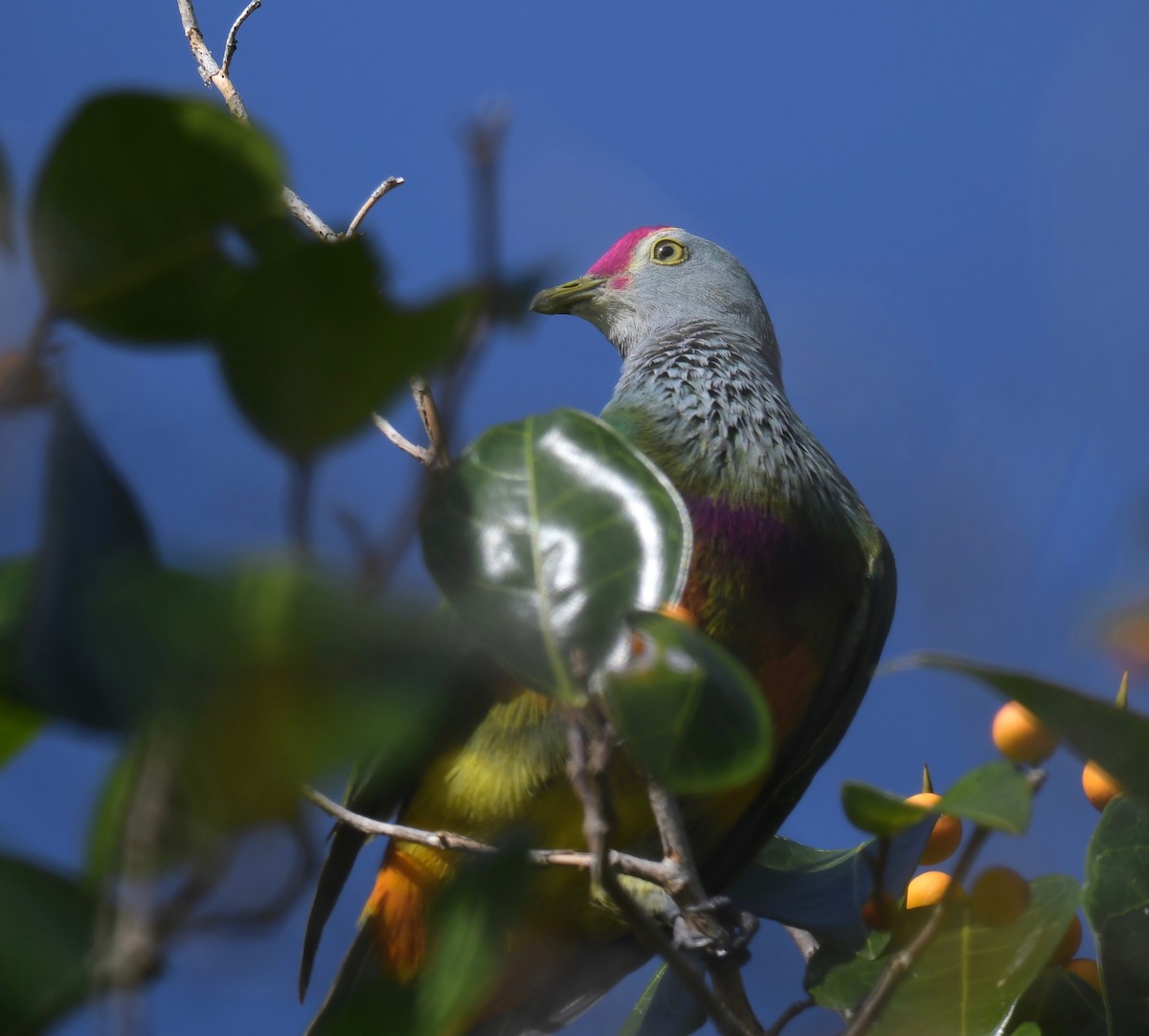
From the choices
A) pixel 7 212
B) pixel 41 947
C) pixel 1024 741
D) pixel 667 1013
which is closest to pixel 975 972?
pixel 1024 741

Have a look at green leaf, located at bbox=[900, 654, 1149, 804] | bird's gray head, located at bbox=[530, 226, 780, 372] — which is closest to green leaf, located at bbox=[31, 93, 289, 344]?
green leaf, located at bbox=[900, 654, 1149, 804]

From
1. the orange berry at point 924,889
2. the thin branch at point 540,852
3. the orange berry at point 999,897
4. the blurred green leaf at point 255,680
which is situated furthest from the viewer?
the orange berry at point 924,889

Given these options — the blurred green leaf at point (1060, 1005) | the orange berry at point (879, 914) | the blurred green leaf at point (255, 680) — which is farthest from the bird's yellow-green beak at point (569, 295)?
the blurred green leaf at point (255, 680)

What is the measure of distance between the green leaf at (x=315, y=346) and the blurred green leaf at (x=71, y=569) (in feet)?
0.27

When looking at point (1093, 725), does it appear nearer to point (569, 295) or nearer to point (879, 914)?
point (879, 914)

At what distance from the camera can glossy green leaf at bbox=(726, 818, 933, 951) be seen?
1149 millimetres

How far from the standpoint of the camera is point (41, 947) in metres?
0.52

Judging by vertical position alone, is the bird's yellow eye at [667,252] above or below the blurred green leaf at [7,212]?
below

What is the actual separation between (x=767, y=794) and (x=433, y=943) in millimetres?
1311

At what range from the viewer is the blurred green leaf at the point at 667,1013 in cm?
131

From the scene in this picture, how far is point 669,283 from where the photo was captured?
8.00ft

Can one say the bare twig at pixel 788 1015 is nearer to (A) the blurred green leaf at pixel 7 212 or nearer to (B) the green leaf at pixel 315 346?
(B) the green leaf at pixel 315 346

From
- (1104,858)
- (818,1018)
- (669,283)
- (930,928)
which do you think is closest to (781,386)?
(669,283)

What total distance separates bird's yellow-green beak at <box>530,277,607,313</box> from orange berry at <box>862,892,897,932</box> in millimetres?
1566
